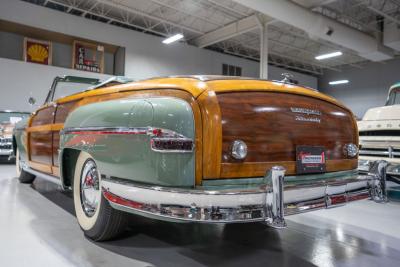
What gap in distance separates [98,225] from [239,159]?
1227mm

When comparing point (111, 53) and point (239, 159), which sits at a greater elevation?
point (111, 53)

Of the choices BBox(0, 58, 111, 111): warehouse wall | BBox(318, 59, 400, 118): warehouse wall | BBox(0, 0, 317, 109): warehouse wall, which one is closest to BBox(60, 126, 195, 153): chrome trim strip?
BBox(0, 58, 111, 111): warehouse wall

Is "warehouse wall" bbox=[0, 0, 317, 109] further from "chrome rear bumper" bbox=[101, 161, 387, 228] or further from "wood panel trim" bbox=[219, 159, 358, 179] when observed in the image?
"wood panel trim" bbox=[219, 159, 358, 179]

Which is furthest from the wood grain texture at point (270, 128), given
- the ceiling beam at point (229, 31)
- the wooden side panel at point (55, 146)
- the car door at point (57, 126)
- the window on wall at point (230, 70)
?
the window on wall at point (230, 70)

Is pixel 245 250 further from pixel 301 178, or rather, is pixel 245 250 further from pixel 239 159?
pixel 239 159

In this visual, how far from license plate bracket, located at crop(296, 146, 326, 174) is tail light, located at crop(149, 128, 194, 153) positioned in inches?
30.1

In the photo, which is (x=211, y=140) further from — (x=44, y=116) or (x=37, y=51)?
(x=37, y=51)

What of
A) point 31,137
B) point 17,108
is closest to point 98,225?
point 31,137

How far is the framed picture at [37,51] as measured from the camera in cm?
1127

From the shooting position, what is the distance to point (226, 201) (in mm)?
1610

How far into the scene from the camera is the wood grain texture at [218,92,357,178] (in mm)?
1845

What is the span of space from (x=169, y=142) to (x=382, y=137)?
3.82 meters

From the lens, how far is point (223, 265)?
84.5 inches

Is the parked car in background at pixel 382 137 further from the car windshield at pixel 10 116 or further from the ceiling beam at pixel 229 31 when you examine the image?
the car windshield at pixel 10 116
